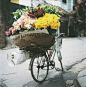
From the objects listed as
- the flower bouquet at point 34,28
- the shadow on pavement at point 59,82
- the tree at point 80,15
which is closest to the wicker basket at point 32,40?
the flower bouquet at point 34,28

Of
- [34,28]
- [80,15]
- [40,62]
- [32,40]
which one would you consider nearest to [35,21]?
[34,28]

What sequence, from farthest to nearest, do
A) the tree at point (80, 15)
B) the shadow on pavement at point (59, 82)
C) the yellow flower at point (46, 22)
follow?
the tree at point (80, 15)
the shadow on pavement at point (59, 82)
the yellow flower at point (46, 22)

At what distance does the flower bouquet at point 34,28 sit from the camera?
8.02 feet

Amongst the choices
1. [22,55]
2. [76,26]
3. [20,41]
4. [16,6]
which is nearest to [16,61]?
[22,55]

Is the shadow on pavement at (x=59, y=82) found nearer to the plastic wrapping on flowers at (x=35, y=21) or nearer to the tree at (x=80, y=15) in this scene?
the plastic wrapping on flowers at (x=35, y=21)

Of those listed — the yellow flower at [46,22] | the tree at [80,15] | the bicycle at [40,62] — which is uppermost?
the tree at [80,15]

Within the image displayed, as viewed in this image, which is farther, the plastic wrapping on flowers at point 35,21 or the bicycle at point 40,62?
the bicycle at point 40,62

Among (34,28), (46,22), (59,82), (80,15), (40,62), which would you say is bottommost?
(59,82)

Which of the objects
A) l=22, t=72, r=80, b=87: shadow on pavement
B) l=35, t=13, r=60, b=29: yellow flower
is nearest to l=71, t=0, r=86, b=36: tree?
l=22, t=72, r=80, b=87: shadow on pavement

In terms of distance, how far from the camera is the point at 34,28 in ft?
8.25

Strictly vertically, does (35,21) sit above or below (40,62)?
above

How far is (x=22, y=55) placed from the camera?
8.84 ft

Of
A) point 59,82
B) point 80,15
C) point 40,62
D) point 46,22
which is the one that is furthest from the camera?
point 80,15

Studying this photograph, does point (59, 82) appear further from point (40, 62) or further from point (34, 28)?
point (34, 28)
